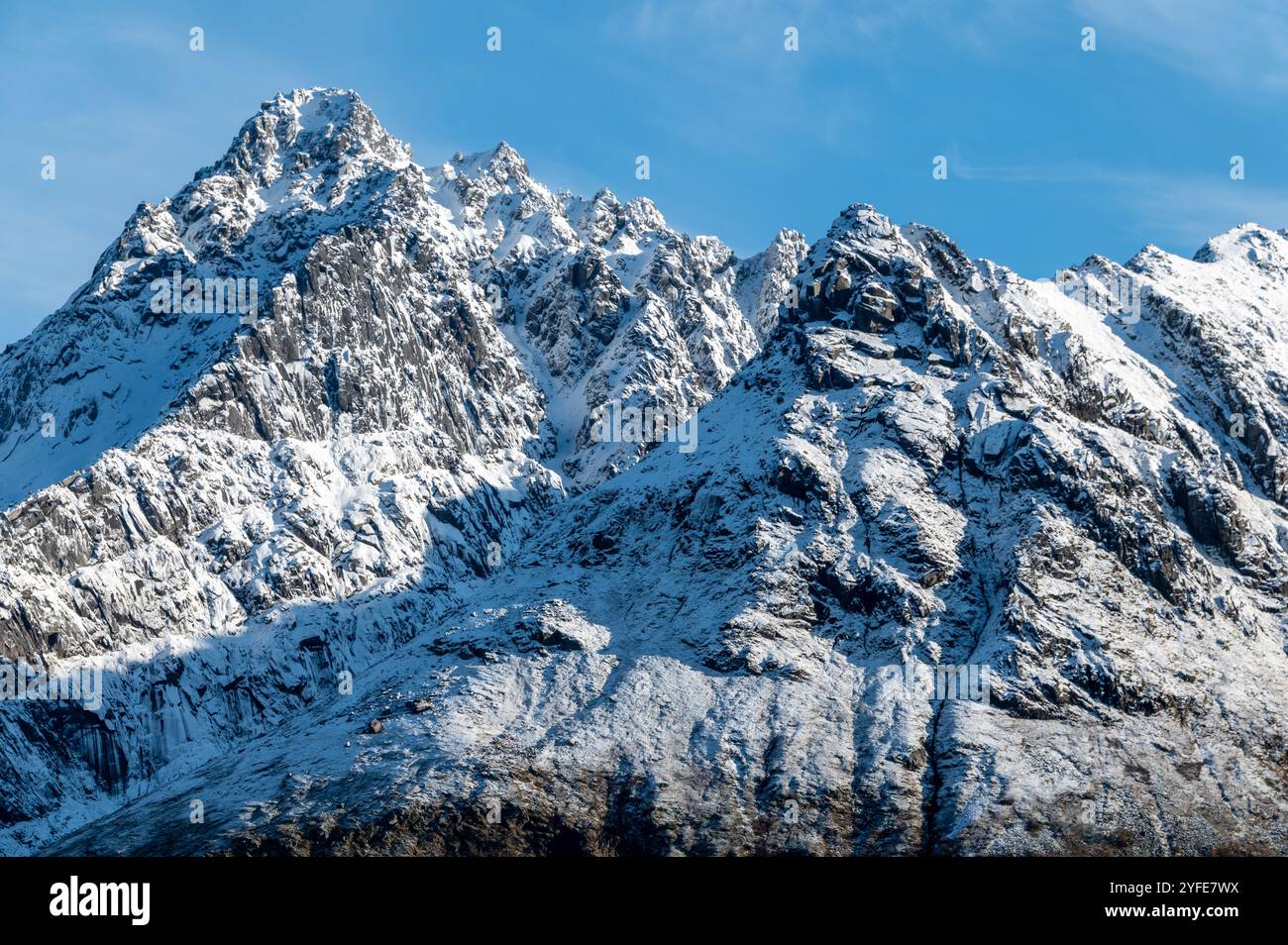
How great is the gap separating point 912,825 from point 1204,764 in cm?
3784

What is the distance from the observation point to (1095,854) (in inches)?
7131
